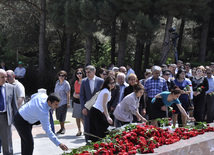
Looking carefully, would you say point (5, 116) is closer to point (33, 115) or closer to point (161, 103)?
point (33, 115)

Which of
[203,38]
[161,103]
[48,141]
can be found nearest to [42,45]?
[203,38]

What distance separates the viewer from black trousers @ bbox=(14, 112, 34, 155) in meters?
5.09

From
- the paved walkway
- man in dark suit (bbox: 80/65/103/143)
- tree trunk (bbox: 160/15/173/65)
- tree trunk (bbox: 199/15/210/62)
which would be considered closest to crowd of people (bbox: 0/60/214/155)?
man in dark suit (bbox: 80/65/103/143)

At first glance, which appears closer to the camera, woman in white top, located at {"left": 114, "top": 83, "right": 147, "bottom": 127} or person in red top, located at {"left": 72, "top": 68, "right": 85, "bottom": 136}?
woman in white top, located at {"left": 114, "top": 83, "right": 147, "bottom": 127}

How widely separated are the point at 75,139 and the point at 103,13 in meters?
10.3

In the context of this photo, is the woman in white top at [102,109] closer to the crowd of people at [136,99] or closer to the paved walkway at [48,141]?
the crowd of people at [136,99]

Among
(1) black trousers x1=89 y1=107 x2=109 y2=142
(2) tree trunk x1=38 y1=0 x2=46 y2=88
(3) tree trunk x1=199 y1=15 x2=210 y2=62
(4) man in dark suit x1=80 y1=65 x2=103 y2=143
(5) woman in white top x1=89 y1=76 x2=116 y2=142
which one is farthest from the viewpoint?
(3) tree trunk x1=199 y1=15 x2=210 y2=62

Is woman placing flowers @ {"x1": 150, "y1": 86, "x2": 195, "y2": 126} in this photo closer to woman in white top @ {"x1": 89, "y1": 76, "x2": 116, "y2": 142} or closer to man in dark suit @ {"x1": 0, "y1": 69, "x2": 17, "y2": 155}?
woman in white top @ {"x1": 89, "y1": 76, "x2": 116, "y2": 142}

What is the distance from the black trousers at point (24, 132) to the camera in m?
5.09

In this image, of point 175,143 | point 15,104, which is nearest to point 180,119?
point 175,143

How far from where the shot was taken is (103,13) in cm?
1695

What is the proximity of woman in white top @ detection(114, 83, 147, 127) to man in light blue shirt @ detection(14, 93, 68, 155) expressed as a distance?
1778mm

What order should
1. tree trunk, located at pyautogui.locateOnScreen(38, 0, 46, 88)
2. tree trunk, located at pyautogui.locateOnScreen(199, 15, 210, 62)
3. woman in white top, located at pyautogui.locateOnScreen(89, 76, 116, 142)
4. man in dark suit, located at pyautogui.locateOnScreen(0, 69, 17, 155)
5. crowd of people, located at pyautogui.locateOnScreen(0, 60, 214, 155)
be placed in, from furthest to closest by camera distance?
tree trunk, located at pyautogui.locateOnScreen(199, 15, 210, 62) < tree trunk, located at pyautogui.locateOnScreen(38, 0, 46, 88) < woman in white top, located at pyautogui.locateOnScreen(89, 76, 116, 142) < man in dark suit, located at pyautogui.locateOnScreen(0, 69, 17, 155) < crowd of people, located at pyautogui.locateOnScreen(0, 60, 214, 155)

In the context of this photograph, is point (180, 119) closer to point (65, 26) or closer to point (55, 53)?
point (65, 26)
